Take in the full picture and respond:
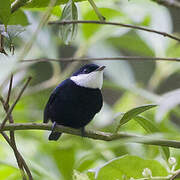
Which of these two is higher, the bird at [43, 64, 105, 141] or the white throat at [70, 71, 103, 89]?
the white throat at [70, 71, 103, 89]

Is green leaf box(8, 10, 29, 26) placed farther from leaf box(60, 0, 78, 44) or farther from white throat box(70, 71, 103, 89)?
white throat box(70, 71, 103, 89)

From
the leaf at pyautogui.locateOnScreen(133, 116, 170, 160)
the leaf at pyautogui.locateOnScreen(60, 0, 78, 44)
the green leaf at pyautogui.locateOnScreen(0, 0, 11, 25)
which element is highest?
the green leaf at pyautogui.locateOnScreen(0, 0, 11, 25)

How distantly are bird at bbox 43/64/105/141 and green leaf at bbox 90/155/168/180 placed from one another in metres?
1.07

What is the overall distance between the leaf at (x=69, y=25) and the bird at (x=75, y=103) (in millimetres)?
1007

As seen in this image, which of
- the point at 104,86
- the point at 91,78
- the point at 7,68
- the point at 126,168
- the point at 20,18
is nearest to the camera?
the point at 7,68

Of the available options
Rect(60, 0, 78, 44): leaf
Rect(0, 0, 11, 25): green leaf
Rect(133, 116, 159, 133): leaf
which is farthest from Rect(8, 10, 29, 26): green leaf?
Rect(133, 116, 159, 133): leaf

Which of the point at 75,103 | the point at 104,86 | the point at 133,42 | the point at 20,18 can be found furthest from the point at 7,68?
the point at 133,42

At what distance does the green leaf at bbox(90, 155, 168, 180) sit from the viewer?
3.87 feet

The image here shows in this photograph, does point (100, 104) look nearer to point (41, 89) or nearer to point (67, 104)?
point (67, 104)

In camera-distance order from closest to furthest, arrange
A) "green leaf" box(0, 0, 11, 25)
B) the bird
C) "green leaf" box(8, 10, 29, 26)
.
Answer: "green leaf" box(0, 0, 11, 25) < "green leaf" box(8, 10, 29, 26) < the bird

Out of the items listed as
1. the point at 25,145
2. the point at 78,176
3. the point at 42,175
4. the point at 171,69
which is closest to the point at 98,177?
the point at 78,176

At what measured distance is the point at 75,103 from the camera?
2363mm

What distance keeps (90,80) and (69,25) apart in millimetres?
1151

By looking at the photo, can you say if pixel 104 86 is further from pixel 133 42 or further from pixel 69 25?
pixel 69 25
